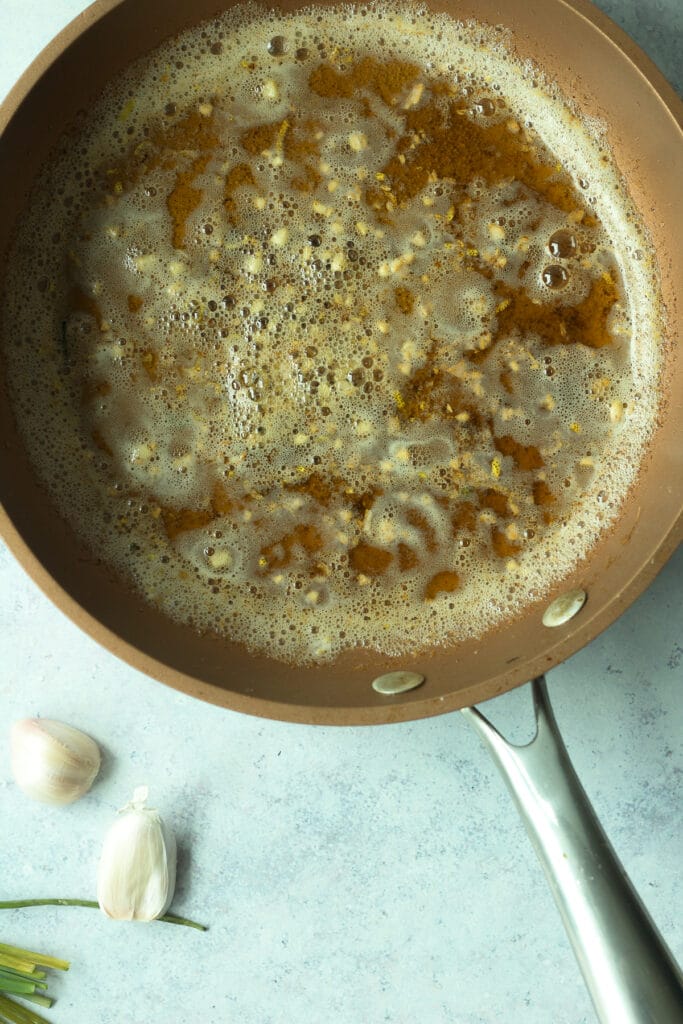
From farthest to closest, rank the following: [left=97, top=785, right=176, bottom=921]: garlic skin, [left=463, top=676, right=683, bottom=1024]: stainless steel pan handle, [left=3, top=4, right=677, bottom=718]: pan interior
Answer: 1. [left=97, top=785, right=176, bottom=921]: garlic skin
2. [left=3, top=4, right=677, bottom=718]: pan interior
3. [left=463, top=676, right=683, bottom=1024]: stainless steel pan handle

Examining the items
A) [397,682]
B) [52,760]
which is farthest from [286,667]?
[52,760]

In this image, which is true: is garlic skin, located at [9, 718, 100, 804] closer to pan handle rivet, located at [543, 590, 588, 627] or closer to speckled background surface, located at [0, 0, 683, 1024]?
speckled background surface, located at [0, 0, 683, 1024]

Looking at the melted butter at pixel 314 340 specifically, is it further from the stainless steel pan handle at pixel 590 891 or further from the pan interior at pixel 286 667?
the stainless steel pan handle at pixel 590 891

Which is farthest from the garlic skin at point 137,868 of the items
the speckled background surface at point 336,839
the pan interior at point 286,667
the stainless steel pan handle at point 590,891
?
the stainless steel pan handle at point 590,891

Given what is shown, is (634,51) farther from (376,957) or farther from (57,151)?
(376,957)

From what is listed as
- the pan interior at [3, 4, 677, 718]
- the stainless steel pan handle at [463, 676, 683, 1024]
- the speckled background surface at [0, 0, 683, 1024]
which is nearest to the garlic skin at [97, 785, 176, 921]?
the speckled background surface at [0, 0, 683, 1024]

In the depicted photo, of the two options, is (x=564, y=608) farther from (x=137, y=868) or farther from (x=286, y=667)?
(x=137, y=868)
